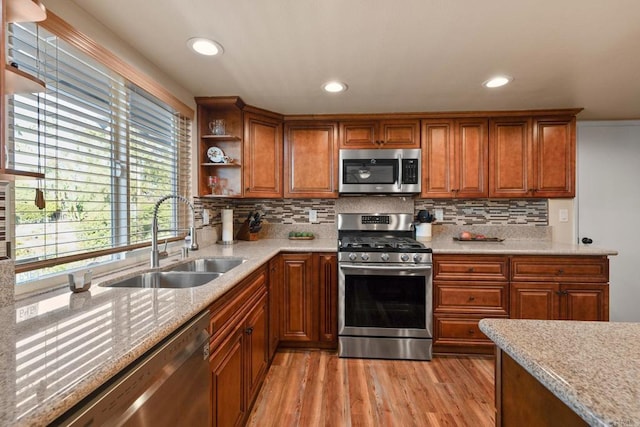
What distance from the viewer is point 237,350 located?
141 centimetres

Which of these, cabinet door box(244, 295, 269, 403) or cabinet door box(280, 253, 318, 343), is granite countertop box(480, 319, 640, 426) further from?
cabinet door box(280, 253, 318, 343)

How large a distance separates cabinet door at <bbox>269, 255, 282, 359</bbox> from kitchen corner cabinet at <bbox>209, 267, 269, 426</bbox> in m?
0.19

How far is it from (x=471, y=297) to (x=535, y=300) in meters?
0.49

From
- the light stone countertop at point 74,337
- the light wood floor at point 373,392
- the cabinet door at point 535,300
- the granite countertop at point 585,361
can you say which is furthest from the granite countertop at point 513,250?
the light stone countertop at point 74,337

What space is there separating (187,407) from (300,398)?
3.50ft

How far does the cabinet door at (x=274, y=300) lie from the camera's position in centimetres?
214

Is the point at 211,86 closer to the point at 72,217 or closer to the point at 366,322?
the point at 72,217

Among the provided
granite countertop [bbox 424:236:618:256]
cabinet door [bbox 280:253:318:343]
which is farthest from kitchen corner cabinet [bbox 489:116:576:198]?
cabinet door [bbox 280:253:318:343]

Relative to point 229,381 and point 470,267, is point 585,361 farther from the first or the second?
point 470,267

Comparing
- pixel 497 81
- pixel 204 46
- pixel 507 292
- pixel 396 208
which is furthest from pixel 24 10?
pixel 507 292

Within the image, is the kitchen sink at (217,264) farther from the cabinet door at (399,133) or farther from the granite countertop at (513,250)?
the cabinet door at (399,133)

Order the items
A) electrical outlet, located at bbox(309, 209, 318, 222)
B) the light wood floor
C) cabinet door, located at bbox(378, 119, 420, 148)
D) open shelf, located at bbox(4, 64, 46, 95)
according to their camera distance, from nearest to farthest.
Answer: open shelf, located at bbox(4, 64, 46, 95), the light wood floor, cabinet door, located at bbox(378, 119, 420, 148), electrical outlet, located at bbox(309, 209, 318, 222)

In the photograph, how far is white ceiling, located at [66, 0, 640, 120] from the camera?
1316 mm

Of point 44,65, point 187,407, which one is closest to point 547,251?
point 187,407
